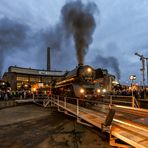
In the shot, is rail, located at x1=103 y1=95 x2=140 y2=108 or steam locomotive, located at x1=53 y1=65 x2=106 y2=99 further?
steam locomotive, located at x1=53 y1=65 x2=106 y2=99

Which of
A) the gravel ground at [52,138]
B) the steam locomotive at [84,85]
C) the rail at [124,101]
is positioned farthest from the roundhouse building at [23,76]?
the gravel ground at [52,138]

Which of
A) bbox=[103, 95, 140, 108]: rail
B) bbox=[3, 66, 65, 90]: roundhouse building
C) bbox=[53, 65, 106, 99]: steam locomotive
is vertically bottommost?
bbox=[103, 95, 140, 108]: rail

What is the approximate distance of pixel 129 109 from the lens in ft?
29.2

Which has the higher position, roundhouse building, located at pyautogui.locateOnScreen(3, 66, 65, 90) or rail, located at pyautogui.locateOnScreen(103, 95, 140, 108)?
roundhouse building, located at pyautogui.locateOnScreen(3, 66, 65, 90)

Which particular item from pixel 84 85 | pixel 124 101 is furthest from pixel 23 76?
pixel 124 101

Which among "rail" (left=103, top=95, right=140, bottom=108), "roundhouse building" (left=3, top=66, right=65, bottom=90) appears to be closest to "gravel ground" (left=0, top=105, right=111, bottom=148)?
"rail" (left=103, top=95, right=140, bottom=108)

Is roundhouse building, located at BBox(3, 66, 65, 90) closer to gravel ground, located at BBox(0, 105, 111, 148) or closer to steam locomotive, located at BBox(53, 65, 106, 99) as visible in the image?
steam locomotive, located at BBox(53, 65, 106, 99)

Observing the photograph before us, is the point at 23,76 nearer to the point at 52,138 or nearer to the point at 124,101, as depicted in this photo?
the point at 124,101

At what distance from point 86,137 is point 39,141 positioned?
2.20 metres

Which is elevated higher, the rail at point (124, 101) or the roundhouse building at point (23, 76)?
the roundhouse building at point (23, 76)

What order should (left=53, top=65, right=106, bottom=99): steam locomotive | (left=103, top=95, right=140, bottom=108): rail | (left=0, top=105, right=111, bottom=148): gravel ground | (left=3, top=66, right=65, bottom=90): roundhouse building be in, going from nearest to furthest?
(left=0, top=105, right=111, bottom=148): gravel ground
(left=103, top=95, right=140, bottom=108): rail
(left=53, top=65, right=106, bottom=99): steam locomotive
(left=3, top=66, right=65, bottom=90): roundhouse building

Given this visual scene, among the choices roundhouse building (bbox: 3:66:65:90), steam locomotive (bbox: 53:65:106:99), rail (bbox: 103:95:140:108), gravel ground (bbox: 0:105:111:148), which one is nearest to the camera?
gravel ground (bbox: 0:105:111:148)

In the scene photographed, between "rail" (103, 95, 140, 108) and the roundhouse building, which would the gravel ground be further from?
the roundhouse building

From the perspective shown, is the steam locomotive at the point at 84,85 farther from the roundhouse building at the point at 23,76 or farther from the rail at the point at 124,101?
the roundhouse building at the point at 23,76
